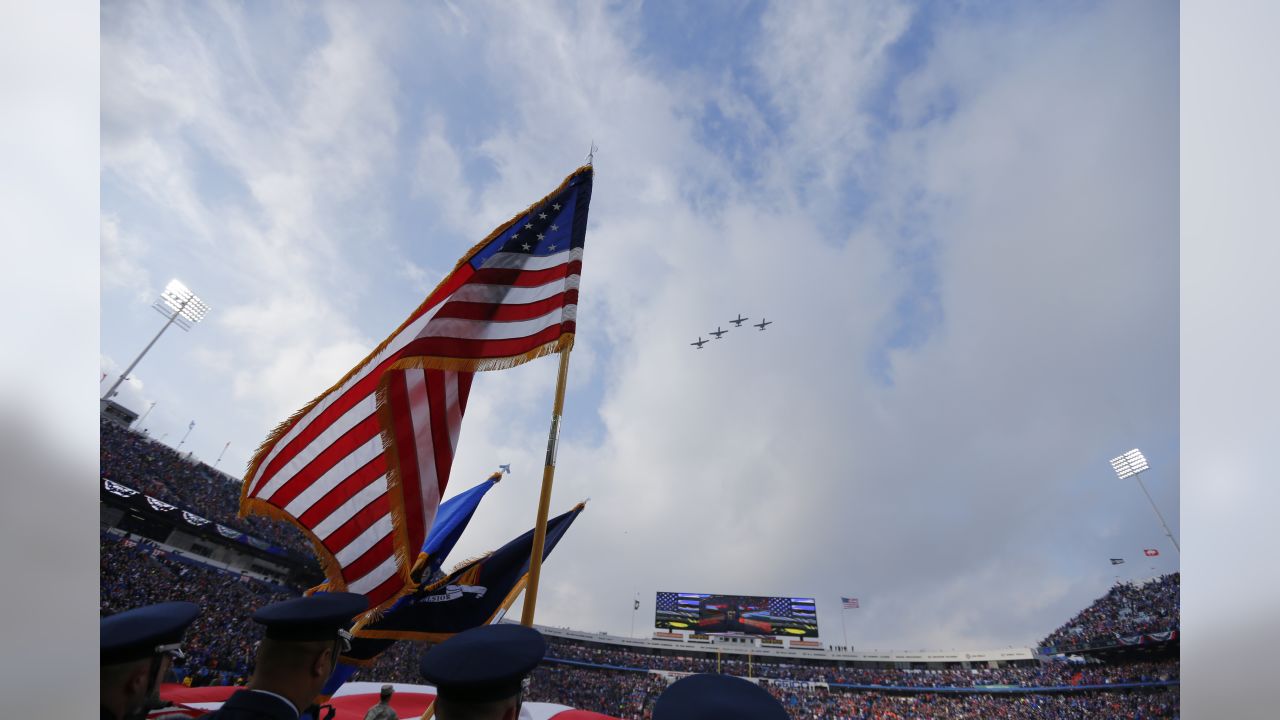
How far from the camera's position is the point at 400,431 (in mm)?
5484

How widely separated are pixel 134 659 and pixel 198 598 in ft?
110

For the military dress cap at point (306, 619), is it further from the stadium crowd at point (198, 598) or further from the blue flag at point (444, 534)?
the stadium crowd at point (198, 598)

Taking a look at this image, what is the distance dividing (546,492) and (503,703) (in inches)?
83.3

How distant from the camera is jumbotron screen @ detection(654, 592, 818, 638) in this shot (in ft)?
140

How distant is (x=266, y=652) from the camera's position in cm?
266

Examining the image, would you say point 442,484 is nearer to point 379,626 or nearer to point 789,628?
point 379,626

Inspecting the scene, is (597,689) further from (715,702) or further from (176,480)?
(715,702)

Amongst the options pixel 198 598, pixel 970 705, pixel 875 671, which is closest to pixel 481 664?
pixel 198 598

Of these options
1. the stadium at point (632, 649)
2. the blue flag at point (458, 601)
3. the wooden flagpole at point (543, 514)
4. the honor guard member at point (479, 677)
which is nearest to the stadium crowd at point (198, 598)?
the stadium at point (632, 649)

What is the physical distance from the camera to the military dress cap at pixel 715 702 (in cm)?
188

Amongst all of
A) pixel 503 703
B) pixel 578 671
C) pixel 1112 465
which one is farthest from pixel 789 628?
pixel 503 703

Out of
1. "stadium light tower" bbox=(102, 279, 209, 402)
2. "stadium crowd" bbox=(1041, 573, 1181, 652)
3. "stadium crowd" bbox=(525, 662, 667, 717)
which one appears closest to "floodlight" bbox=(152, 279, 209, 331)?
"stadium light tower" bbox=(102, 279, 209, 402)

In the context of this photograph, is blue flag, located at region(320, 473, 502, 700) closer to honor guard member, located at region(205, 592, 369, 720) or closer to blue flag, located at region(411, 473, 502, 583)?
blue flag, located at region(411, 473, 502, 583)

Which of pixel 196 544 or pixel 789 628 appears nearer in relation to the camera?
pixel 196 544
